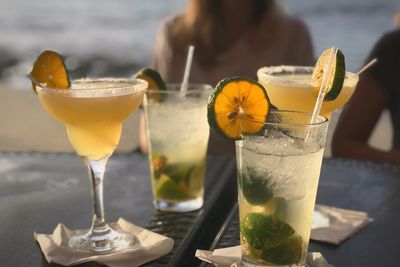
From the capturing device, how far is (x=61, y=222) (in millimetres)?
1105

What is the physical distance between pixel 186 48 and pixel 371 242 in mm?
1344

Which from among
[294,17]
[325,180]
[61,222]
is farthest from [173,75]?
[61,222]

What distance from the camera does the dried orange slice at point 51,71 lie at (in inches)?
38.3

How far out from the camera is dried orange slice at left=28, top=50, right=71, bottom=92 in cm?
97

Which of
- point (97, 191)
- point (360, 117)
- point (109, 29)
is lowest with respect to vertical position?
point (109, 29)

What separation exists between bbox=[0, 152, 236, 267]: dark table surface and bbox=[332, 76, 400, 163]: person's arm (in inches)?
24.8

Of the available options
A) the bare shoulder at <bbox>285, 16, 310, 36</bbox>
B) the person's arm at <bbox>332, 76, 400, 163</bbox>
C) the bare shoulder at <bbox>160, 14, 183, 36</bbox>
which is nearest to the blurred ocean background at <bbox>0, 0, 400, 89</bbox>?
the bare shoulder at <bbox>285, 16, 310, 36</bbox>

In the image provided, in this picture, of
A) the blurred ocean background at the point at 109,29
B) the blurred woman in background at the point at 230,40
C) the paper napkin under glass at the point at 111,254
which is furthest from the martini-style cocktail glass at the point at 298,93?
the blurred ocean background at the point at 109,29

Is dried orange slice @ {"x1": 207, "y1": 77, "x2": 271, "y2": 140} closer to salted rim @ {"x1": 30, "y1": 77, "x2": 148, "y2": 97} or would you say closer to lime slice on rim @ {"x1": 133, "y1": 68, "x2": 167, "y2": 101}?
salted rim @ {"x1": 30, "y1": 77, "x2": 148, "y2": 97}

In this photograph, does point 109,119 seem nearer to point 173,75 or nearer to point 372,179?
point 372,179

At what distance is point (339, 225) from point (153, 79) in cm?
46

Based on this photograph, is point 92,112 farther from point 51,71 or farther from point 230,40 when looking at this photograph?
point 230,40

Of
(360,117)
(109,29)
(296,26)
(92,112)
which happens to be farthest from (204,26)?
(109,29)

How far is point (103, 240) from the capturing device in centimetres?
101
